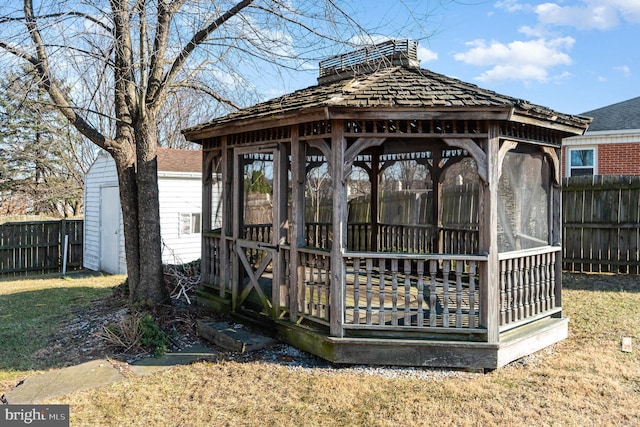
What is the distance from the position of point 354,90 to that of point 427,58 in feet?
6.87

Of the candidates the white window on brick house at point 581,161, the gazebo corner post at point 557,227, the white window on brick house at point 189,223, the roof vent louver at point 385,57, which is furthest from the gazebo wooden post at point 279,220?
the white window on brick house at point 581,161

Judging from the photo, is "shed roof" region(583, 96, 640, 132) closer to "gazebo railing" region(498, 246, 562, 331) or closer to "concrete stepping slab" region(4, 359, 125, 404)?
"gazebo railing" region(498, 246, 562, 331)

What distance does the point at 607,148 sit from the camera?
1388 centimetres

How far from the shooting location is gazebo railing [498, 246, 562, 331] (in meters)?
5.12

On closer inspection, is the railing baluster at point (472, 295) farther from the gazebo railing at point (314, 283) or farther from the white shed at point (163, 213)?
the white shed at point (163, 213)

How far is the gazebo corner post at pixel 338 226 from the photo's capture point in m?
4.98

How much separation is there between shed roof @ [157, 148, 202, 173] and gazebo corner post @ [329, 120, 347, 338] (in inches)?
305

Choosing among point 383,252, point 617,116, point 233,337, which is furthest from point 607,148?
point 233,337

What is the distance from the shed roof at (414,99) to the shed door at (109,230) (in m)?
6.91

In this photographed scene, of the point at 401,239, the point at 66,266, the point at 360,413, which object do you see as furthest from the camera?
the point at 66,266

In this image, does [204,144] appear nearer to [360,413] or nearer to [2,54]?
[2,54]

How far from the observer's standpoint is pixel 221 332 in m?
5.73

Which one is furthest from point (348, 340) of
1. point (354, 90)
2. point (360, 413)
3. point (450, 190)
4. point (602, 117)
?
point (602, 117)

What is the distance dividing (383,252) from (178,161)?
902cm
